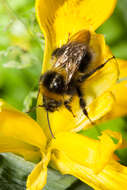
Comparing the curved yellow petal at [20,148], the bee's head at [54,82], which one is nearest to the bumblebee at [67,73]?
the bee's head at [54,82]

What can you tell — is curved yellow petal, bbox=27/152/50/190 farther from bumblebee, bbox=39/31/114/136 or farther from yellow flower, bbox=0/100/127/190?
bumblebee, bbox=39/31/114/136

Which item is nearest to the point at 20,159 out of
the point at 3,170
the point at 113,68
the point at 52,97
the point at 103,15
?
the point at 3,170

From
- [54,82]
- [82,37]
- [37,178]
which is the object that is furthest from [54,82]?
[37,178]

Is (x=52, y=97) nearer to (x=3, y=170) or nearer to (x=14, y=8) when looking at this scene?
(x=3, y=170)

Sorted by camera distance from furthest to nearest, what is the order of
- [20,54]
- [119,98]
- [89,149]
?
[20,54] < [119,98] < [89,149]

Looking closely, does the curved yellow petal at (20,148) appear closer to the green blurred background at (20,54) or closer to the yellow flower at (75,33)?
the yellow flower at (75,33)

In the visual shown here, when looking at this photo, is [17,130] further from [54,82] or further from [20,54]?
[20,54]

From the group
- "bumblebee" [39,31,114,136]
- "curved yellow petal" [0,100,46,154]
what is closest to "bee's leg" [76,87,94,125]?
"bumblebee" [39,31,114,136]
